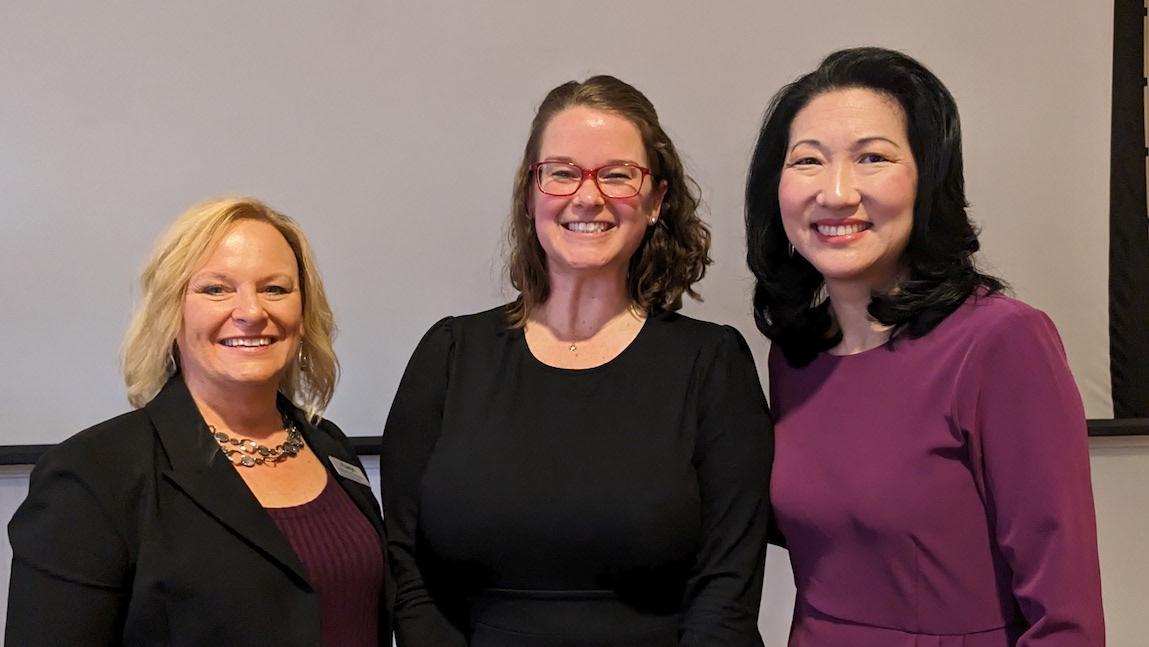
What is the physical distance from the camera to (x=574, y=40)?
2553 millimetres

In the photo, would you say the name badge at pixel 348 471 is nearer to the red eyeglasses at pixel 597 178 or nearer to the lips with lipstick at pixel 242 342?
the lips with lipstick at pixel 242 342

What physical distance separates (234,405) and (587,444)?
0.65 metres

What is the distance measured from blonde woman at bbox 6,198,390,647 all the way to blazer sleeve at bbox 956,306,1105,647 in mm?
1087

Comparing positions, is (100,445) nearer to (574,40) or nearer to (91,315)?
(91,315)

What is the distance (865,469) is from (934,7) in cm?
164

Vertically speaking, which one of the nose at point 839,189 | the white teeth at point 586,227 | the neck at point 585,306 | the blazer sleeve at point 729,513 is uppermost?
the nose at point 839,189

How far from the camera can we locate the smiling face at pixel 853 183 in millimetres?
1571

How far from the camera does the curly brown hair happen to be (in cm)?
185

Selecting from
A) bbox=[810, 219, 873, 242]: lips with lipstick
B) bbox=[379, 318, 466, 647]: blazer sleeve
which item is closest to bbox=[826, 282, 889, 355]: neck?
bbox=[810, 219, 873, 242]: lips with lipstick

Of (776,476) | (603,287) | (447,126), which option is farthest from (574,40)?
(776,476)

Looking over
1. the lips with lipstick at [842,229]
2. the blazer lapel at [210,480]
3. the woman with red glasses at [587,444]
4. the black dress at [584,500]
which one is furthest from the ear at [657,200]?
the blazer lapel at [210,480]

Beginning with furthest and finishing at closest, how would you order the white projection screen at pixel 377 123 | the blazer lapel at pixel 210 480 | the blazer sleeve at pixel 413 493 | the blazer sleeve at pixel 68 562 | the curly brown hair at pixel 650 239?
1. the white projection screen at pixel 377 123
2. the curly brown hair at pixel 650 239
3. the blazer sleeve at pixel 413 493
4. the blazer lapel at pixel 210 480
5. the blazer sleeve at pixel 68 562

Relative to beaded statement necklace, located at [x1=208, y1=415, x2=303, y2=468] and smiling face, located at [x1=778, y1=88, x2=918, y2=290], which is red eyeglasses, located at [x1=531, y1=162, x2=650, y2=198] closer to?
smiling face, located at [x1=778, y1=88, x2=918, y2=290]

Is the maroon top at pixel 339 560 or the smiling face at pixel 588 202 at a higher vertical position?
the smiling face at pixel 588 202
